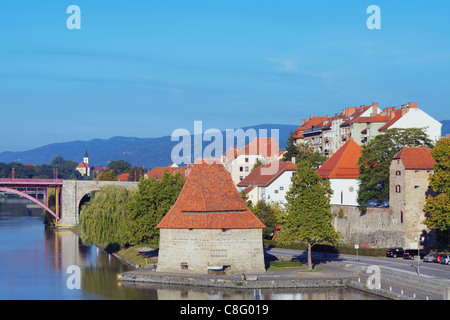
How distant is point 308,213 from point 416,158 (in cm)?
1274

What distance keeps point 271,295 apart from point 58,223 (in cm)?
7280

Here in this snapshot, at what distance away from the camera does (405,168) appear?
58812 mm

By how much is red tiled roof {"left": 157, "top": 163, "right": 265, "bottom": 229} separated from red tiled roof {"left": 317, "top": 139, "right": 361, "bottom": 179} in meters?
25.9

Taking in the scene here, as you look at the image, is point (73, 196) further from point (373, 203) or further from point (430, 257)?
point (430, 257)

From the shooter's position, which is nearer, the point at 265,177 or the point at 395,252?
the point at 395,252

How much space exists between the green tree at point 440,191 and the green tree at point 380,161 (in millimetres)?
10924

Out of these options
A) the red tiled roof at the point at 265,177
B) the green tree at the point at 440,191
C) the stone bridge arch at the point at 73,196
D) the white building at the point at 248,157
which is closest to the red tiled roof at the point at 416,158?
the green tree at the point at 440,191

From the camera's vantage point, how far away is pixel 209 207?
163ft

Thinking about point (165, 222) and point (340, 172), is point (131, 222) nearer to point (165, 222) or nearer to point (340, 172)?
point (165, 222)

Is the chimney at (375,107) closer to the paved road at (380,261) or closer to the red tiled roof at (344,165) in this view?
the red tiled roof at (344,165)

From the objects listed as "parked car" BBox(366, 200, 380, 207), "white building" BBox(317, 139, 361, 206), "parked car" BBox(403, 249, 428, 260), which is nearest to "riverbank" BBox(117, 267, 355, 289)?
"parked car" BBox(403, 249, 428, 260)

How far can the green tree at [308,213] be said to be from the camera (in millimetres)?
52062

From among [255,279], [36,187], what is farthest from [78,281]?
[36,187]
